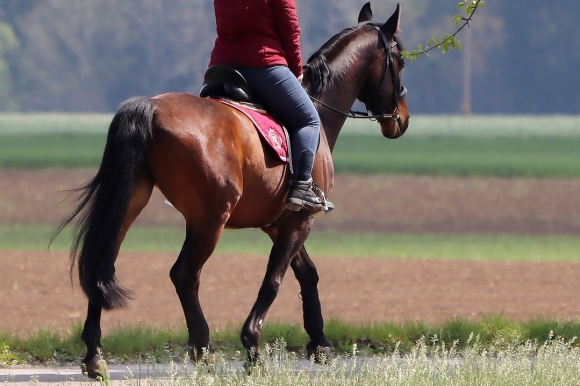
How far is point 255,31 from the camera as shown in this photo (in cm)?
695

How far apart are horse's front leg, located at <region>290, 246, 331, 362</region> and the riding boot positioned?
1.01 m

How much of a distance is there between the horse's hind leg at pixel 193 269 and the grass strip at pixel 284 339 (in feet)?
3.76

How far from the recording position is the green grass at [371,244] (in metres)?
18.0

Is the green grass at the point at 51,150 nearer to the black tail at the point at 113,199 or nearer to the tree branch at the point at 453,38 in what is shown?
the tree branch at the point at 453,38

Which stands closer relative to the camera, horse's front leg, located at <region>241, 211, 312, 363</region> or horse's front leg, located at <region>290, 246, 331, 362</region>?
horse's front leg, located at <region>241, 211, 312, 363</region>

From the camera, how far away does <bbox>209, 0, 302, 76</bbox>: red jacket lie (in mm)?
6895

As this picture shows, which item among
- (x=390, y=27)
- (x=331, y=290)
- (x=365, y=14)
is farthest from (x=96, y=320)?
(x=331, y=290)

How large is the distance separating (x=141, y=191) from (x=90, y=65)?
211ft

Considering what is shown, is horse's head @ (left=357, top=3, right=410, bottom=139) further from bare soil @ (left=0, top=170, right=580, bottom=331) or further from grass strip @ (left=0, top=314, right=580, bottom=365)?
bare soil @ (left=0, top=170, right=580, bottom=331)

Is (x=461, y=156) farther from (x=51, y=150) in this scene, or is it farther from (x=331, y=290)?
(x=331, y=290)

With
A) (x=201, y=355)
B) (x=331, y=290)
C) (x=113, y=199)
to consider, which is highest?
(x=113, y=199)

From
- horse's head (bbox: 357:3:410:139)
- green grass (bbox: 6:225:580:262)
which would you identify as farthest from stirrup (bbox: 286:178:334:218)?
green grass (bbox: 6:225:580:262)

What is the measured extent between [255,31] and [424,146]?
37234mm

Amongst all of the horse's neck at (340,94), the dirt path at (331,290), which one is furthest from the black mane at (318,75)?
the dirt path at (331,290)
